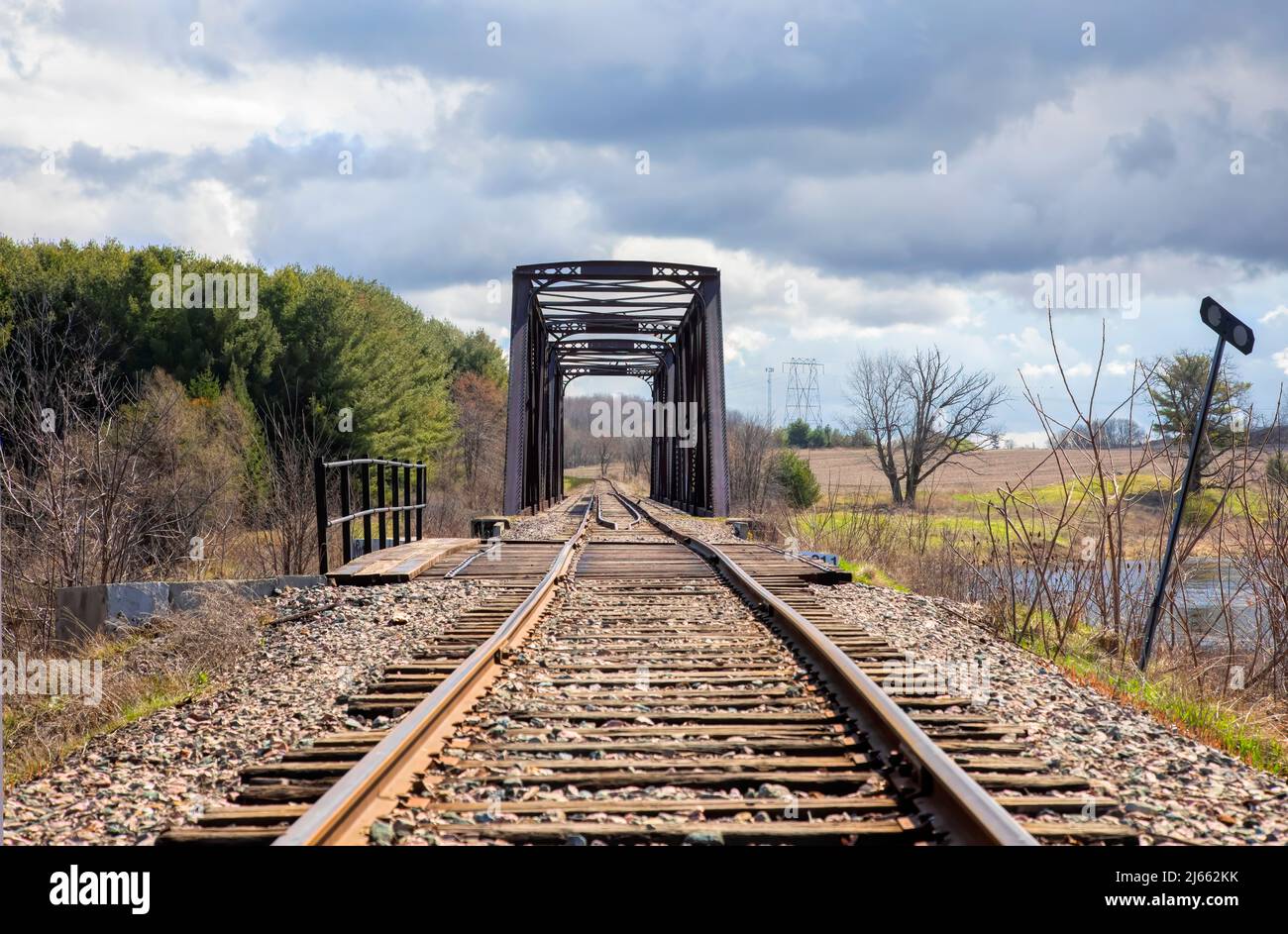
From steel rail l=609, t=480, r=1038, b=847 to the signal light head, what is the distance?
11.4ft

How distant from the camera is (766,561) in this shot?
10648 millimetres

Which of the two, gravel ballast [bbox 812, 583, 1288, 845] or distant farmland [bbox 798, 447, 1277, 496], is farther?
distant farmland [bbox 798, 447, 1277, 496]

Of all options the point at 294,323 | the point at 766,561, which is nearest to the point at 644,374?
the point at 294,323

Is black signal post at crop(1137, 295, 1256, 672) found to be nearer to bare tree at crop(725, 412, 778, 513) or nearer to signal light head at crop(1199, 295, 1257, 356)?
signal light head at crop(1199, 295, 1257, 356)

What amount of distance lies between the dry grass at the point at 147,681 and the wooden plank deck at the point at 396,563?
1133 mm

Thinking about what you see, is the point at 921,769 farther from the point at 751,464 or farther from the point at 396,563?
the point at 751,464

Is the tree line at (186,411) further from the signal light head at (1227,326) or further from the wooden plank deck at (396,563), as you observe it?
the signal light head at (1227,326)

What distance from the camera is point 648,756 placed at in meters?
3.79

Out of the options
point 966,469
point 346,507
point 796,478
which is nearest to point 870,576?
point 966,469

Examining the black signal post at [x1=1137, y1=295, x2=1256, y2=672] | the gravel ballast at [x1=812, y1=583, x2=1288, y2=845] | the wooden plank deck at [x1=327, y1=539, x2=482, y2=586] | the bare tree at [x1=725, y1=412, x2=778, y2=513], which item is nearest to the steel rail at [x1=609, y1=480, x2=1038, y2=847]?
the gravel ballast at [x1=812, y1=583, x2=1288, y2=845]

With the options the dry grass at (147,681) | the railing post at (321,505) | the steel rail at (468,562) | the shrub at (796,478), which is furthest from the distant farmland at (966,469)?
the railing post at (321,505)

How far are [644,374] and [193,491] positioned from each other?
24511mm

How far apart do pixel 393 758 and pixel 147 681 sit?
12.9 ft

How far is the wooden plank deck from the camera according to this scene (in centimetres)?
867
